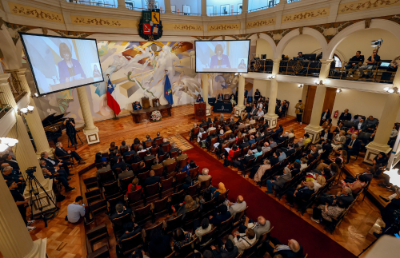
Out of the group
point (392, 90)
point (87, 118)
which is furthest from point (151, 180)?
point (392, 90)

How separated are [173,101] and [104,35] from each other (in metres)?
6.40

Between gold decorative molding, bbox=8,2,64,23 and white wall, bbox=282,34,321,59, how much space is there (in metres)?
12.1

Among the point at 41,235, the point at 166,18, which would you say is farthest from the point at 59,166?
the point at 166,18

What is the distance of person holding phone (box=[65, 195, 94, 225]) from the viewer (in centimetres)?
471

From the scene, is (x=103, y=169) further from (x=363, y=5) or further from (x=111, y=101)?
(x=363, y=5)

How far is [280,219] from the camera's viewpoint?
204 inches

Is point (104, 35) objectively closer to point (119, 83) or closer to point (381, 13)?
point (119, 83)

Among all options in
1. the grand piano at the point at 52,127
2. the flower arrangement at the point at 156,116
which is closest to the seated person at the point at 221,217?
the grand piano at the point at 52,127

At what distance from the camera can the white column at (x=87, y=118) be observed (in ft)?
28.6

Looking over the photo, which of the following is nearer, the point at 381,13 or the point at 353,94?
the point at 381,13

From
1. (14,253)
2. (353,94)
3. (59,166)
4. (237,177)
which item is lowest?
(237,177)

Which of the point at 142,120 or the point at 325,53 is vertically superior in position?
the point at 325,53

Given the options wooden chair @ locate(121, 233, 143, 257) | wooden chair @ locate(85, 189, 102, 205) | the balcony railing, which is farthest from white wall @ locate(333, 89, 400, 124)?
wooden chair @ locate(85, 189, 102, 205)

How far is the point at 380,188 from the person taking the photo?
6105mm
